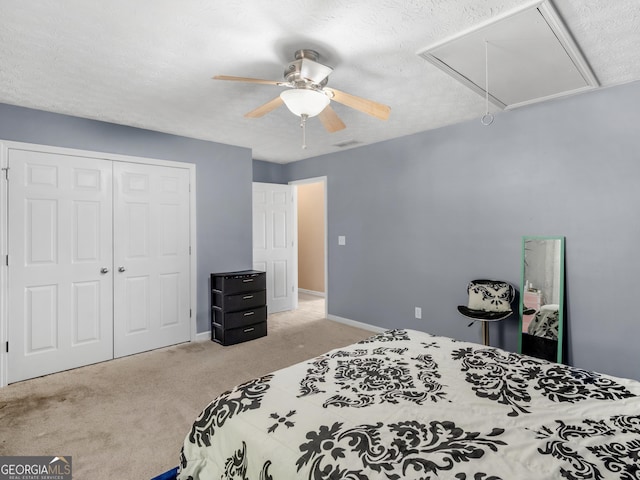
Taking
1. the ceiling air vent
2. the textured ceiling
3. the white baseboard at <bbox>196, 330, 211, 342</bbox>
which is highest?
the ceiling air vent

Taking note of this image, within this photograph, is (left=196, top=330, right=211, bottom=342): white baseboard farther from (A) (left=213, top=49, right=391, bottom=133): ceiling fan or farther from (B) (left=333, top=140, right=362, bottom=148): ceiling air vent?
(A) (left=213, top=49, right=391, bottom=133): ceiling fan

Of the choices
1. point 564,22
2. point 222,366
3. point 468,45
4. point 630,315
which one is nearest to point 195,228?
point 222,366

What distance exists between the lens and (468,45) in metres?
2.05

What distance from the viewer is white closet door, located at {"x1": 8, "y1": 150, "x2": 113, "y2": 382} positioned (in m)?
3.06

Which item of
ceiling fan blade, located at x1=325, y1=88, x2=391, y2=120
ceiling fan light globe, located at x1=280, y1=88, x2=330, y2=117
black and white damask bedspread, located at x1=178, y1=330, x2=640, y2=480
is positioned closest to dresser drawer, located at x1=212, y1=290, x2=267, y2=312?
black and white damask bedspread, located at x1=178, y1=330, x2=640, y2=480

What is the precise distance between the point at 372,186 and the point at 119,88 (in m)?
2.90

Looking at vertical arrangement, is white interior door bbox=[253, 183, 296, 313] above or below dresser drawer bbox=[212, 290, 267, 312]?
above

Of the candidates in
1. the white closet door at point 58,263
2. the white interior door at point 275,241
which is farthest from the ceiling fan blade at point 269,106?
the white interior door at point 275,241

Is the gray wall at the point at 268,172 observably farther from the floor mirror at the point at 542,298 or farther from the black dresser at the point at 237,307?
the floor mirror at the point at 542,298

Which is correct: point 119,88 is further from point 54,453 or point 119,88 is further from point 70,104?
point 54,453

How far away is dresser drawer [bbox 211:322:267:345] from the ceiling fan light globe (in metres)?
2.78

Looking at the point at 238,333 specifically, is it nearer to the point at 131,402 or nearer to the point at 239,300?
the point at 239,300

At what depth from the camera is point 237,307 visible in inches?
160

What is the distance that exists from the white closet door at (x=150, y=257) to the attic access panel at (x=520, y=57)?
119 inches
